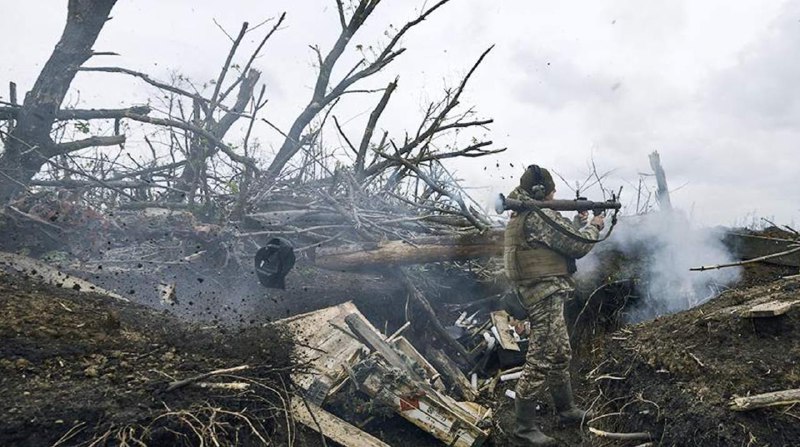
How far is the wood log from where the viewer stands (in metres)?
7.40

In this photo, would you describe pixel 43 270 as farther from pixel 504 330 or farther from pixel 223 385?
pixel 504 330

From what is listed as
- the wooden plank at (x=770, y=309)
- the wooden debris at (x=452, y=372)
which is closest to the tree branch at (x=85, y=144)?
the wooden debris at (x=452, y=372)

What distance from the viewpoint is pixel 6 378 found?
2686 millimetres

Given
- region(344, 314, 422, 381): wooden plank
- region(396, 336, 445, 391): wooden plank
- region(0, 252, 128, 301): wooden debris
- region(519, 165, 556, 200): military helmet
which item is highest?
region(519, 165, 556, 200): military helmet

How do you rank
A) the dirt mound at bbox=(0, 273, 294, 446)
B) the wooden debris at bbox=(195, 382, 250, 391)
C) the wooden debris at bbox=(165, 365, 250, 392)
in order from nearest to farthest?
the dirt mound at bbox=(0, 273, 294, 446)
the wooden debris at bbox=(165, 365, 250, 392)
the wooden debris at bbox=(195, 382, 250, 391)

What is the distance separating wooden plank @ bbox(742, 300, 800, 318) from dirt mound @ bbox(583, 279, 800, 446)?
0.06 metres

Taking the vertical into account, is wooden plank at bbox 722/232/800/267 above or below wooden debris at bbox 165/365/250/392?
above

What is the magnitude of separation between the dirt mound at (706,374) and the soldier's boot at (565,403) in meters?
0.36

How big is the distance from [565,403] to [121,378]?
14.0ft

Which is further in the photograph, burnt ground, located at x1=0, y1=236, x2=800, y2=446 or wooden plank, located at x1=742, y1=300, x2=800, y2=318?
wooden plank, located at x1=742, y1=300, x2=800, y2=318

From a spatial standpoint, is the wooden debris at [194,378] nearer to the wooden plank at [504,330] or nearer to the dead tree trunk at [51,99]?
the wooden plank at [504,330]

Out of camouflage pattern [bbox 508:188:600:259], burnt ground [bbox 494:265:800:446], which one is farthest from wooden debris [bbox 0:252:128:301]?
burnt ground [bbox 494:265:800:446]

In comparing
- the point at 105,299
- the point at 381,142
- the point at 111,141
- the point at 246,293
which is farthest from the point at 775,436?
the point at 111,141

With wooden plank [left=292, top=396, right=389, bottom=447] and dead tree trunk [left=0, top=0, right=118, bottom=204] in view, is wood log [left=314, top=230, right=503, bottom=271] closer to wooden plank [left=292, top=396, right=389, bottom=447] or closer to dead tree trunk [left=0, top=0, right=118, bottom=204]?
wooden plank [left=292, top=396, right=389, bottom=447]
